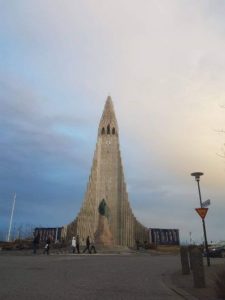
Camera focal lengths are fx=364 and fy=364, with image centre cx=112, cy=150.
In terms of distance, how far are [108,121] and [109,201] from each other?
19.5m

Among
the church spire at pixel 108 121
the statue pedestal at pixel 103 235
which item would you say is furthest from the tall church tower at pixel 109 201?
the statue pedestal at pixel 103 235

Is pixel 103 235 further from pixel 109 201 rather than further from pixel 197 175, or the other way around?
pixel 109 201

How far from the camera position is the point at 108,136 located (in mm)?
80750

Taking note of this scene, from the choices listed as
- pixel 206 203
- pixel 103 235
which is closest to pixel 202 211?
pixel 206 203

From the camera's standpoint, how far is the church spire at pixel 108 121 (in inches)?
3216

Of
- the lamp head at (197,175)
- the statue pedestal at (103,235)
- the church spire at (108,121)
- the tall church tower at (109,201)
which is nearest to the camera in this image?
the lamp head at (197,175)

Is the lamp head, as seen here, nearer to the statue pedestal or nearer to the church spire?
the statue pedestal

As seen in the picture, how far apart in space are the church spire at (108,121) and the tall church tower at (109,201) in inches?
80.6

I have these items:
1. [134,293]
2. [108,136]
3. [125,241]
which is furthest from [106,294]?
[108,136]

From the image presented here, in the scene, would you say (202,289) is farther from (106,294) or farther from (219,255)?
(219,255)

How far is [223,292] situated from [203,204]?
10383 mm

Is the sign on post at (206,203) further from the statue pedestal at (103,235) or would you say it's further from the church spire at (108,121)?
the church spire at (108,121)

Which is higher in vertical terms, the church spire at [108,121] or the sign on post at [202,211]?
the church spire at [108,121]

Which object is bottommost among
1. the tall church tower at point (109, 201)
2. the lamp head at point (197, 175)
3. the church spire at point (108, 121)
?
the lamp head at point (197, 175)
